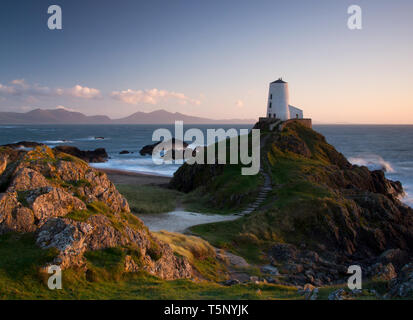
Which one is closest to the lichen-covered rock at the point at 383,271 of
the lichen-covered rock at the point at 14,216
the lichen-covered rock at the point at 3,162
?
the lichen-covered rock at the point at 14,216

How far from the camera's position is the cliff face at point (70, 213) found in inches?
481

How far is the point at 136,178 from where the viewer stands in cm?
6831

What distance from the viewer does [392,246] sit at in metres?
29.1

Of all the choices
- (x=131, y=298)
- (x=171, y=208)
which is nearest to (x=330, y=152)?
(x=171, y=208)

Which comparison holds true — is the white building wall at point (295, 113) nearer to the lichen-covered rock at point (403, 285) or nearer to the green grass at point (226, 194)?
the green grass at point (226, 194)

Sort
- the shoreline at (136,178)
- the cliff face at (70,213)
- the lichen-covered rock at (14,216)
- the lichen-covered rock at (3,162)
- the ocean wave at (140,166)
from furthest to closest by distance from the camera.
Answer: the ocean wave at (140,166) < the shoreline at (136,178) < the lichen-covered rock at (3,162) < the cliff face at (70,213) < the lichen-covered rock at (14,216)

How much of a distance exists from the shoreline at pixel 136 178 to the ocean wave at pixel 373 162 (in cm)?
5721

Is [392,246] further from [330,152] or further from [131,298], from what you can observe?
[330,152]

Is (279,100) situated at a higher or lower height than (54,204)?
higher

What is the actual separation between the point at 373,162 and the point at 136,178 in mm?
70646

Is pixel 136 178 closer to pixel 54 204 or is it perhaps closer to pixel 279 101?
pixel 279 101

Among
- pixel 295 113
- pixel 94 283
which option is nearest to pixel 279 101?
pixel 295 113

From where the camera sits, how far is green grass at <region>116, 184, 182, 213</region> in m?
34.4

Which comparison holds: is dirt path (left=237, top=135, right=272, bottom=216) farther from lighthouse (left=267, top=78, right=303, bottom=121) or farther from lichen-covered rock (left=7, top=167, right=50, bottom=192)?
lichen-covered rock (left=7, top=167, right=50, bottom=192)
